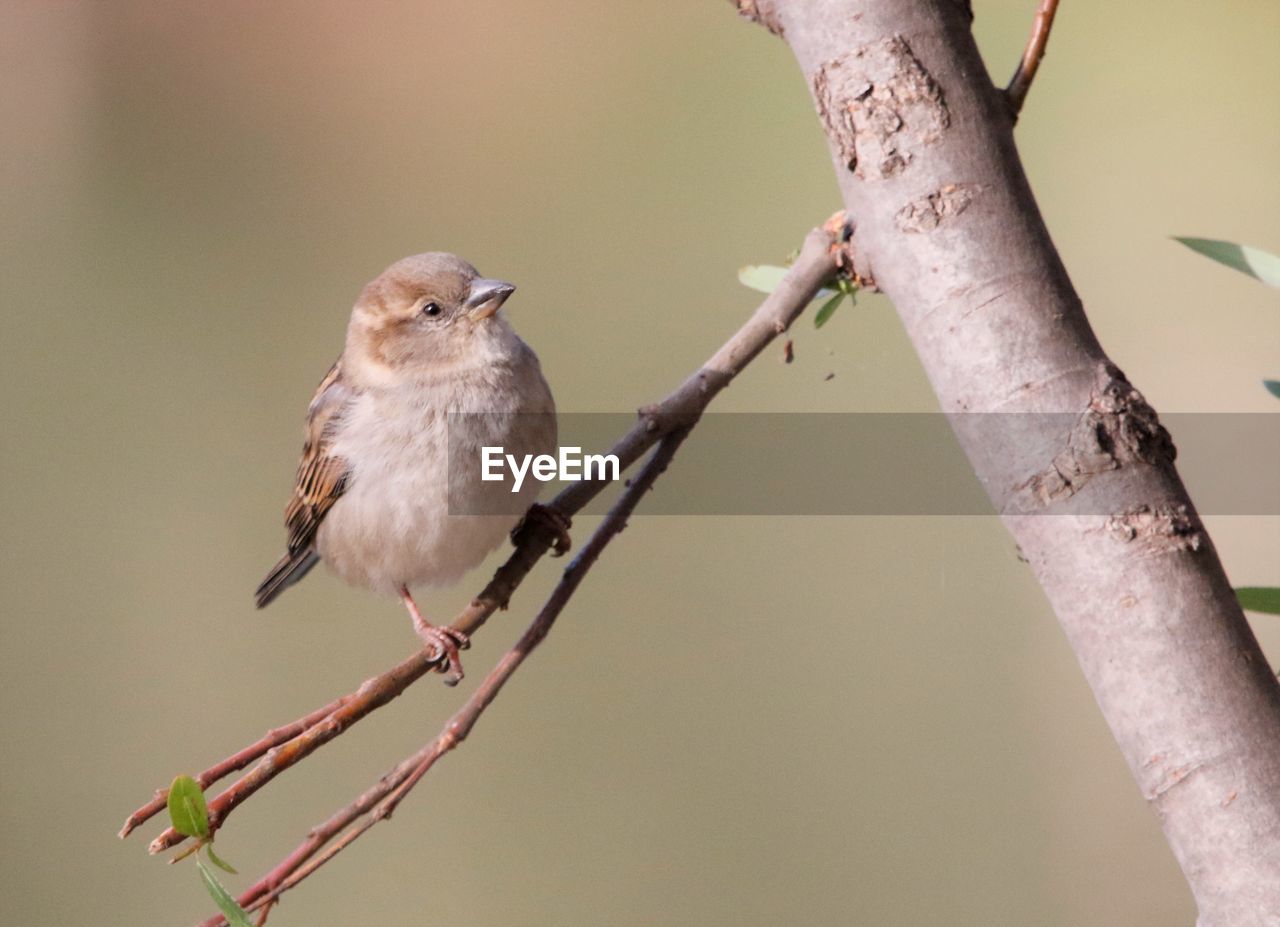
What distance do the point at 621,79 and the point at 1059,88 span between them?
56.5 inches

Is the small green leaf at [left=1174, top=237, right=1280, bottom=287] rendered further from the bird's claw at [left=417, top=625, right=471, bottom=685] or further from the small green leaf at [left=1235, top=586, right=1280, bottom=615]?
the bird's claw at [left=417, top=625, right=471, bottom=685]

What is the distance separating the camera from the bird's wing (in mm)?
1981

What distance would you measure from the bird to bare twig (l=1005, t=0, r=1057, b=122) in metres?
0.78

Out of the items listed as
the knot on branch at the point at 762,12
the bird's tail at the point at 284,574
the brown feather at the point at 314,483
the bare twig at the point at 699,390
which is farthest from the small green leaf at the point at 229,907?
the bird's tail at the point at 284,574

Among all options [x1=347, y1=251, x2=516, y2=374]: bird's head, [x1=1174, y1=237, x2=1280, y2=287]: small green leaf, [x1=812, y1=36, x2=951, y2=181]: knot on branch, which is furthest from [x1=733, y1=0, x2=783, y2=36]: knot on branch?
[x1=347, y1=251, x2=516, y2=374]: bird's head

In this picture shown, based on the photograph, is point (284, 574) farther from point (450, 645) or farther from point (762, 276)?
point (762, 276)

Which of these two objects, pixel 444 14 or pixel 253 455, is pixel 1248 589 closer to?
pixel 253 455

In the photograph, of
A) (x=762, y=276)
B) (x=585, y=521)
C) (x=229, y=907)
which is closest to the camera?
(x=229, y=907)

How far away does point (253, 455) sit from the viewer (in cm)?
428

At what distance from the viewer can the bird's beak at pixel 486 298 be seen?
1.94m

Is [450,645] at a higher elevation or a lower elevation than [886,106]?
lower

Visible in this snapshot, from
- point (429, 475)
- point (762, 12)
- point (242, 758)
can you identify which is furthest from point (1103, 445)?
point (429, 475)

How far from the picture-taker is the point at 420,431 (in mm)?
1848

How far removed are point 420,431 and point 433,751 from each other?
2.85 ft
